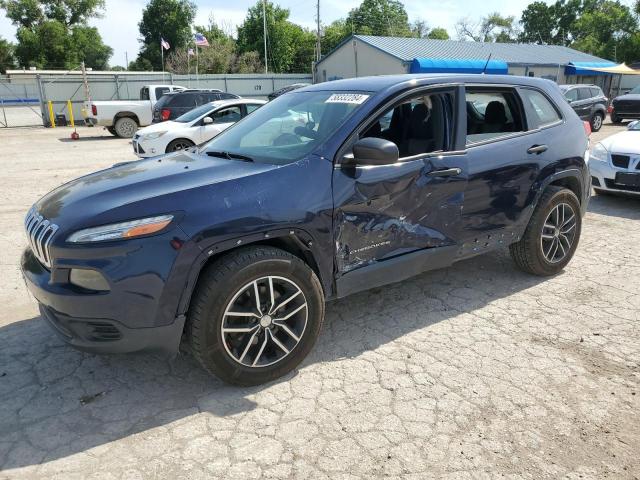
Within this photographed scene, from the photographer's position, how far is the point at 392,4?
7306cm

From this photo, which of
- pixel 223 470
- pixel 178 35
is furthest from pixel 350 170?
pixel 178 35

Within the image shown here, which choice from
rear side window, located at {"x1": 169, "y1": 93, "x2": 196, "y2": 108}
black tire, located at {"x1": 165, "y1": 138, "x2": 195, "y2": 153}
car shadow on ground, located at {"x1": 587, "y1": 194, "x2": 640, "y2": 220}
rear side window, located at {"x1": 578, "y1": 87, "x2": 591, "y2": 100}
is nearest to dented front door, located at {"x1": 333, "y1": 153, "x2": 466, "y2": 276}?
car shadow on ground, located at {"x1": 587, "y1": 194, "x2": 640, "y2": 220}

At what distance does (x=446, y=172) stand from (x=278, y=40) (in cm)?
5656

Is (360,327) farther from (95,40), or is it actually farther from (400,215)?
(95,40)

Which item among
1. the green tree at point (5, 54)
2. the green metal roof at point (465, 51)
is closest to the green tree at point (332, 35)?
the green metal roof at point (465, 51)

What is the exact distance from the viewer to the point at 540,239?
4426 millimetres

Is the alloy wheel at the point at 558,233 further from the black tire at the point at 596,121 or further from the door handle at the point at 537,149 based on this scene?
the black tire at the point at 596,121

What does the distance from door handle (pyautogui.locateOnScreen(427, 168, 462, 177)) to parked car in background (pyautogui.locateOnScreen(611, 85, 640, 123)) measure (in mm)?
20006

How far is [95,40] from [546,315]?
75905mm

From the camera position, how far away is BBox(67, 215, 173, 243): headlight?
257 cm

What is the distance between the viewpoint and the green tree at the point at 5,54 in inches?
2302

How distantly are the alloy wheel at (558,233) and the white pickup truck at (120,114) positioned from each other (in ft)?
55.6

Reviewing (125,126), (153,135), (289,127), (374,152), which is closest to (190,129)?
(153,135)

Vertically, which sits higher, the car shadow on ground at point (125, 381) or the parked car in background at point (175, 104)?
the parked car in background at point (175, 104)
